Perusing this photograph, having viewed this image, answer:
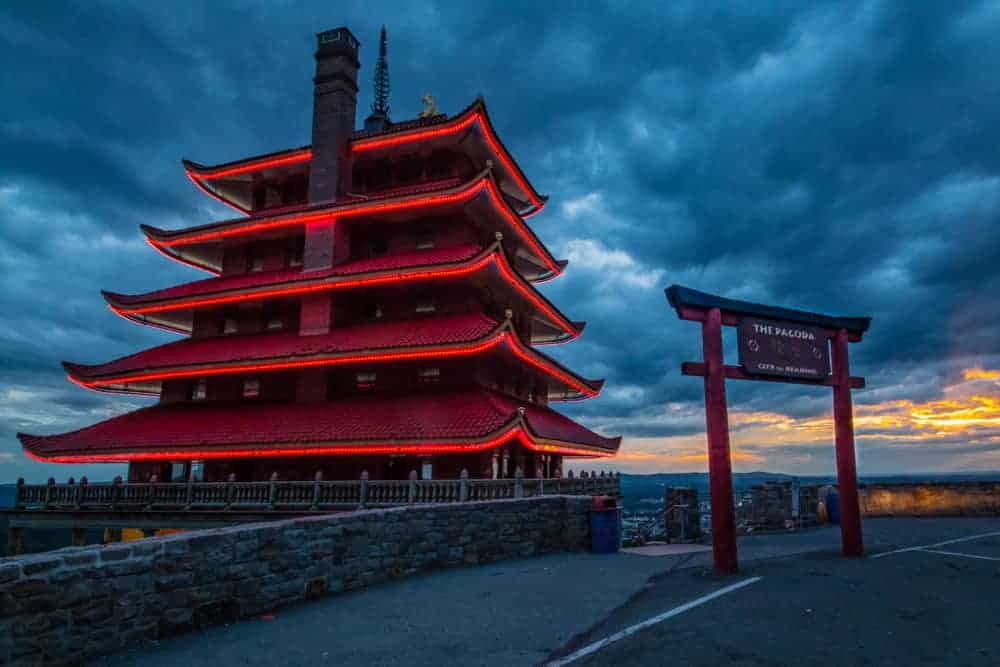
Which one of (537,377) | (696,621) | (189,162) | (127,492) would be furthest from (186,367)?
(696,621)

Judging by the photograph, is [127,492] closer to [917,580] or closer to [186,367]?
[186,367]

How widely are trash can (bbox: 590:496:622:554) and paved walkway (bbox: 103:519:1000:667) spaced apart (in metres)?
3.54

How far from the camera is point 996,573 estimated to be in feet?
34.3

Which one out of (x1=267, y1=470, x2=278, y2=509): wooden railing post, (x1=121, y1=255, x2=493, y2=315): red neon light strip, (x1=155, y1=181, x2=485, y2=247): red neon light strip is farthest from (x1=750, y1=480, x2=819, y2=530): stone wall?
(x1=267, y1=470, x2=278, y2=509): wooden railing post

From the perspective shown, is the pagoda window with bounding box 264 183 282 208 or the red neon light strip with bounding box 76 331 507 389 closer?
the red neon light strip with bounding box 76 331 507 389

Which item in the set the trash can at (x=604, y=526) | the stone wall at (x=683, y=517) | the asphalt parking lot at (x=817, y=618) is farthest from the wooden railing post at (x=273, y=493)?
the asphalt parking lot at (x=817, y=618)

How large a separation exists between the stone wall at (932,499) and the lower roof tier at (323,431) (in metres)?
11.3

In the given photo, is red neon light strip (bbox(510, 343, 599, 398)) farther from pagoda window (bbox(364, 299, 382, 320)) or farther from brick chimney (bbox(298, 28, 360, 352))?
brick chimney (bbox(298, 28, 360, 352))

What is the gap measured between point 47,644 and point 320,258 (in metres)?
22.1

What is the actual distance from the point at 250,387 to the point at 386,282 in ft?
25.7

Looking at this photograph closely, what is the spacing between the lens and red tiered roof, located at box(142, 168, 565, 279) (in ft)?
82.4

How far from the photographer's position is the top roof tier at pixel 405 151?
27000 mm

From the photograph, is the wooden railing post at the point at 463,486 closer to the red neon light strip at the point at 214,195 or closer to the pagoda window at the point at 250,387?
the pagoda window at the point at 250,387

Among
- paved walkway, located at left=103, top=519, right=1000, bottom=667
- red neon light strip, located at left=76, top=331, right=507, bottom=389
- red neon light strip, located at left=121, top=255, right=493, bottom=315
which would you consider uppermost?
red neon light strip, located at left=121, top=255, right=493, bottom=315
